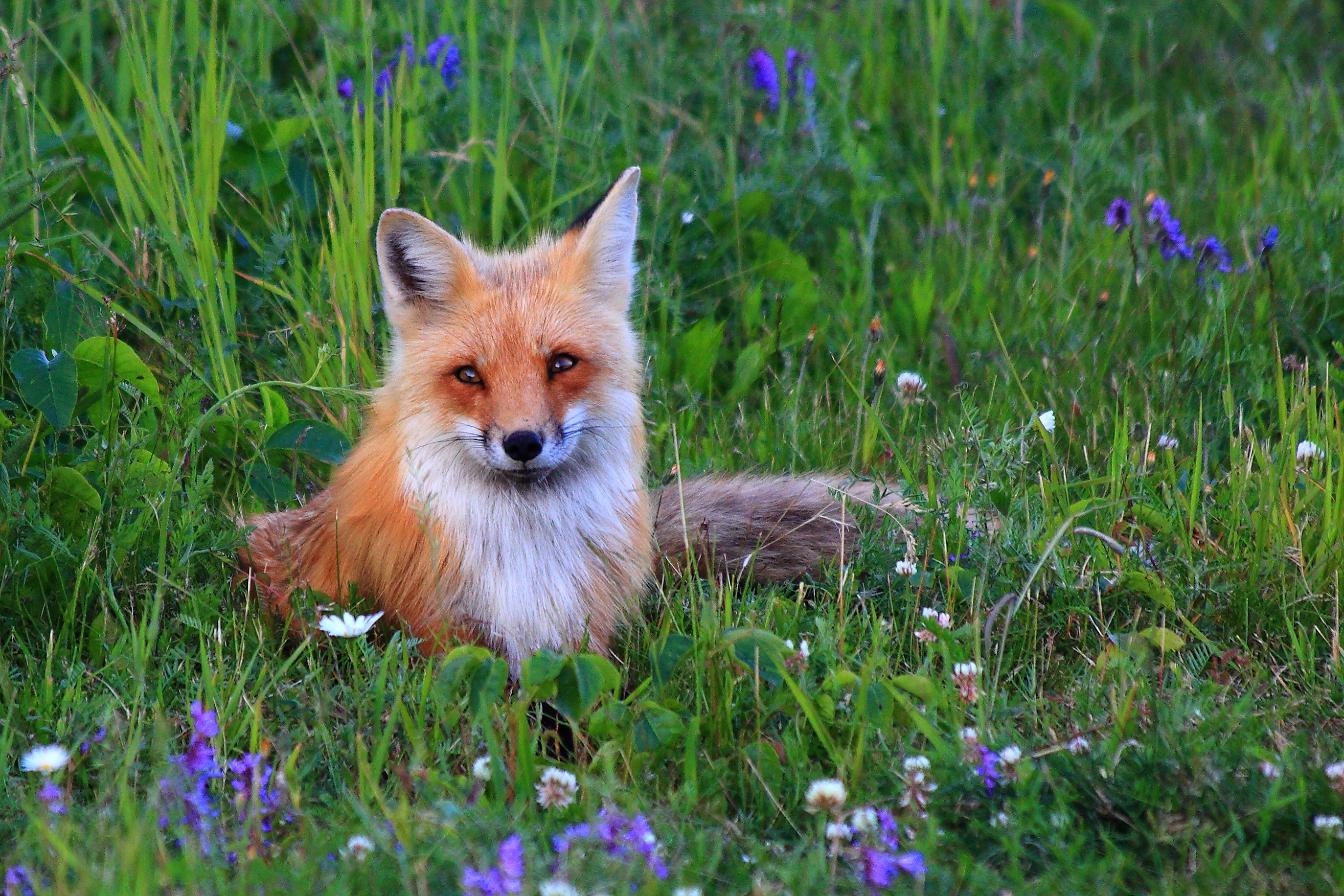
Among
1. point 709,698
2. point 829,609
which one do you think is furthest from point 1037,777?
point 829,609

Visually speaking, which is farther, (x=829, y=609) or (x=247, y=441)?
(x=247, y=441)

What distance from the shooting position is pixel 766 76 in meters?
6.11

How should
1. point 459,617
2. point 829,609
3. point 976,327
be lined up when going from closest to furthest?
point 459,617
point 829,609
point 976,327

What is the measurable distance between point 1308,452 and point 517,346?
94.0 inches

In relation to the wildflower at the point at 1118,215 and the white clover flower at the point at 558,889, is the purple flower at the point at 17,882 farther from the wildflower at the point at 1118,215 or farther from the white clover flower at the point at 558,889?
the wildflower at the point at 1118,215

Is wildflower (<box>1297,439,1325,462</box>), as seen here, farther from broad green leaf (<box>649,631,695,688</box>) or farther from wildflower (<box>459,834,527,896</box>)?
wildflower (<box>459,834,527,896</box>)

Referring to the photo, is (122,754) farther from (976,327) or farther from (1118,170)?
(1118,170)

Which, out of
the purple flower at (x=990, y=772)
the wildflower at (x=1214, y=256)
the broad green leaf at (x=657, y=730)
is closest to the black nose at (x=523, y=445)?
the broad green leaf at (x=657, y=730)

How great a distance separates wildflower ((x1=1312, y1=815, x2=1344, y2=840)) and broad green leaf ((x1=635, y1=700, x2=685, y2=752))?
128 cm

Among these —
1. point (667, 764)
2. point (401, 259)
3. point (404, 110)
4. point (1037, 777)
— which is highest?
point (404, 110)

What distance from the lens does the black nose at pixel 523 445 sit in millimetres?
3238

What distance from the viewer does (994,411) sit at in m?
Result: 4.54

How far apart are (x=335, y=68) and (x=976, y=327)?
298 cm

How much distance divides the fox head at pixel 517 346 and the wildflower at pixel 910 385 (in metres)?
1.07
